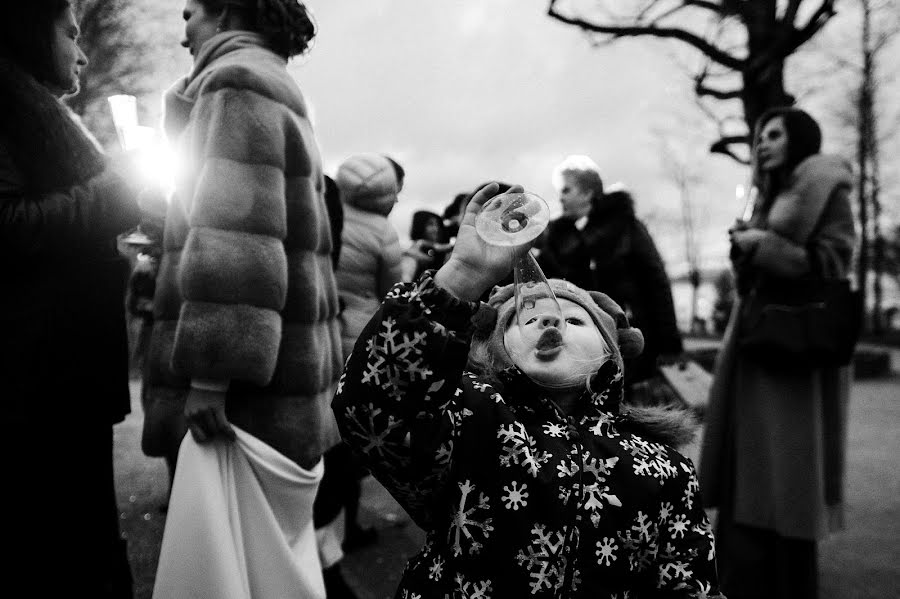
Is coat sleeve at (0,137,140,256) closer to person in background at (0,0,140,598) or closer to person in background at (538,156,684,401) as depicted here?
person in background at (0,0,140,598)

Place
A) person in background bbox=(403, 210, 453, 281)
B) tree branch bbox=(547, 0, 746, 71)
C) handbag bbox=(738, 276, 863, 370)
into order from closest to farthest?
handbag bbox=(738, 276, 863, 370), person in background bbox=(403, 210, 453, 281), tree branch bbox=(547, 0, 746, 71)

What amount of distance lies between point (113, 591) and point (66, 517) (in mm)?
281

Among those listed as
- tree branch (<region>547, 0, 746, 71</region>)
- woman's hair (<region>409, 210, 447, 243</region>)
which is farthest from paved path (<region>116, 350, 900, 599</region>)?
tree branch (<region>547, 0, 746, 71</region>)

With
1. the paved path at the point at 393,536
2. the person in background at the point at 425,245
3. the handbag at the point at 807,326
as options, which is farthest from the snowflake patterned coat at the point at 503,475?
the person in background at the point at 425,245

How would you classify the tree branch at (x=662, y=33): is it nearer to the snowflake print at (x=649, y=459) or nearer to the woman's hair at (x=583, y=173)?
the woman's hair at (x=583, y=173)

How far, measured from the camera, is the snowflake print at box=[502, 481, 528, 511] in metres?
1.18

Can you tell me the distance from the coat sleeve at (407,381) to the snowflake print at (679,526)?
0.45 m

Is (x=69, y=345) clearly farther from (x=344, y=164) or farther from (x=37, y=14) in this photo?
(x=344, y=164)

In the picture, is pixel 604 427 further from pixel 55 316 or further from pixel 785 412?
pixel 785 412

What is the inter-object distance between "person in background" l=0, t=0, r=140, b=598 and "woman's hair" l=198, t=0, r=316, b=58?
1.46 ft

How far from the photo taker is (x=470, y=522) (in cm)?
118

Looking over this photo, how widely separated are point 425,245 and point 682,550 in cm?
384

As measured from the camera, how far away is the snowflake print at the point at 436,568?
120 cm

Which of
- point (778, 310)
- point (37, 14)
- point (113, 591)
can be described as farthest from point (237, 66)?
point (778, 310)
